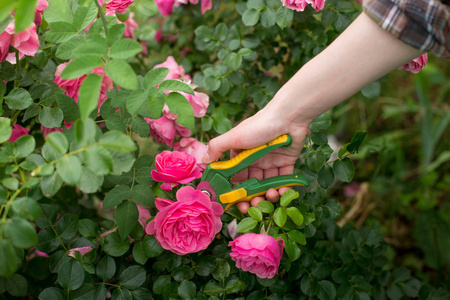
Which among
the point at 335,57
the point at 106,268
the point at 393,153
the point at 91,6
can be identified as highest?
the point at 91,6

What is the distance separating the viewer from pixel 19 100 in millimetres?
842

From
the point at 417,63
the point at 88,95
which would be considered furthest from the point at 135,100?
the point at 417,63

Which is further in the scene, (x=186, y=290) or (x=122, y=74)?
(x=186, y=290)

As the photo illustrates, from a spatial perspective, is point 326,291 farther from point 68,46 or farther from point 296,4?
point 68,46

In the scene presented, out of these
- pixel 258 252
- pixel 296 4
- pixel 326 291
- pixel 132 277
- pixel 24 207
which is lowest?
pixel 326 291

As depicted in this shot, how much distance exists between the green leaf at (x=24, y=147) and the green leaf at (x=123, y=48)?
0.24 m

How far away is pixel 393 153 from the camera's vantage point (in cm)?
193

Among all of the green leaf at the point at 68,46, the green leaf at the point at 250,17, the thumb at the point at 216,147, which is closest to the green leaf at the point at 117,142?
the green leaf at the point at 68,46

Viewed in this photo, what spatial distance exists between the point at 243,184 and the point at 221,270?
20cm

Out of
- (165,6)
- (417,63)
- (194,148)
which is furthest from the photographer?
(165,6)

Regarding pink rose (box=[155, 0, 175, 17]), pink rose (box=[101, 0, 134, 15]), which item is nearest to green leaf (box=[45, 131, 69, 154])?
pink rose (box=[101, 0, 134, 15])

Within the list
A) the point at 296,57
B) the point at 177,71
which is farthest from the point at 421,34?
the point at 177,71

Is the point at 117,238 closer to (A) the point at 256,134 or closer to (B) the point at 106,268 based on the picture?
(B) the point at 106,268

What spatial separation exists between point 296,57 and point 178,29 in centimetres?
53
